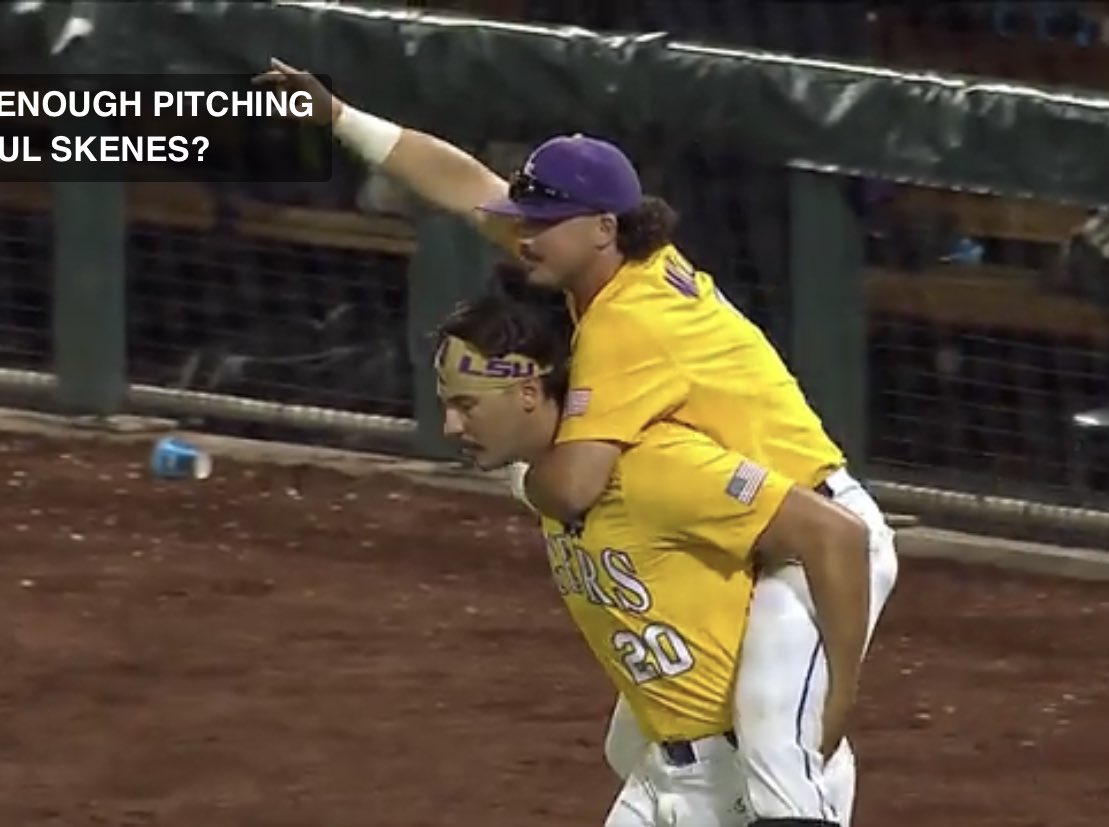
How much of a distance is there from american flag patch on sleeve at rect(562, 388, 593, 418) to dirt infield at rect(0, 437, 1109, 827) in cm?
211

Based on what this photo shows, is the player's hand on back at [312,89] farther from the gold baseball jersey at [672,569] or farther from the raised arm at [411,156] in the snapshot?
the gold baseball jersey at [672,569]

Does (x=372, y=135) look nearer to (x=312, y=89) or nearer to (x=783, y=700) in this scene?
(x=312, y=89)

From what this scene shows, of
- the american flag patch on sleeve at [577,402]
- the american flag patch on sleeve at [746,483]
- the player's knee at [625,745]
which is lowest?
the player's knee at [625,745]

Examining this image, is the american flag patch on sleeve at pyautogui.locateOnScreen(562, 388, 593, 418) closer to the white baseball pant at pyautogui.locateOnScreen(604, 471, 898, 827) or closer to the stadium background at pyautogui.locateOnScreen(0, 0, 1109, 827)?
the white baseball pant at pyautogui.locateOnScreen(604, 471, 898, 827)

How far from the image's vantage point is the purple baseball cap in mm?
3871

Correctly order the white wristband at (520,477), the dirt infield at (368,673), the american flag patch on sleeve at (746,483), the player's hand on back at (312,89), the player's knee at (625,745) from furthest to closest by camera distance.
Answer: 1. the dirt infield at (368,673)
2. the player's hand on back at (312,89)
3. the player's knee at (625,745)
4. the white wristband at (520,477)
5. the american flag patch on sleeve at (746,483)

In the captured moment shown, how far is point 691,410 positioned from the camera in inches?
153

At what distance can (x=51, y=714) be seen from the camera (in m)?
6.51

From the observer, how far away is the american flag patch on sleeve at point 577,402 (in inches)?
151

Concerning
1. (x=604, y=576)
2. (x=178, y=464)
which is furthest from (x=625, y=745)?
(x=178, y=464)

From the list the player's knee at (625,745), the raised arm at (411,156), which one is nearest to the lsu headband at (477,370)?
the player's knee at (625,745)

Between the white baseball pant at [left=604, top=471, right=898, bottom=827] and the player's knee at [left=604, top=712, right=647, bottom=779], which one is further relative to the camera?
the player's knee at [left=604, top=712, right=647, bottom=779]

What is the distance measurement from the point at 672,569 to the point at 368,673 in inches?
124

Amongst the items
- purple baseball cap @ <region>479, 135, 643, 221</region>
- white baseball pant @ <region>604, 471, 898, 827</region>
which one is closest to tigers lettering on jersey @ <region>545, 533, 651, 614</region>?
white baseball pant @ <region>604, 471, 898, 827</region>
